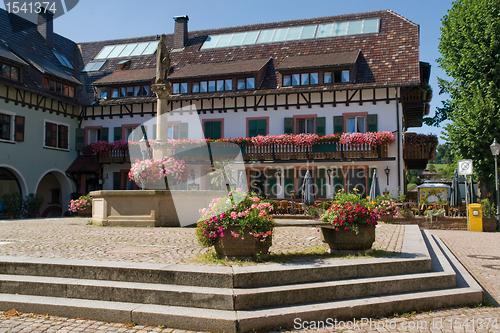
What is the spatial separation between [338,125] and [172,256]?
1849cm

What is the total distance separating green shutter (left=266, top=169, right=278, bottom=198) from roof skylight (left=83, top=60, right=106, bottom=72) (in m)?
14.6

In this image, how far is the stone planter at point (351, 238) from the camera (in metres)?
7.14

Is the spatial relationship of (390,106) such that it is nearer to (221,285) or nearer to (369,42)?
(369,42)

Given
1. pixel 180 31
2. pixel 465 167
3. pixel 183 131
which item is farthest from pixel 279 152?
pixel 180 31

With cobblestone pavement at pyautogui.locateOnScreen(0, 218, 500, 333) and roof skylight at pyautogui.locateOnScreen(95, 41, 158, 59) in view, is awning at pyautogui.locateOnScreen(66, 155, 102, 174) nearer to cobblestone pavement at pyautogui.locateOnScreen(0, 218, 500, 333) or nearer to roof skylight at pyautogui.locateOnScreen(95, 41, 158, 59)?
roof skylight at pyautogui.locateOnScreen(95, 41, 158, 59)

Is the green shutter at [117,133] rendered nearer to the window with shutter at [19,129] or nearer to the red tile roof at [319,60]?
the window with shutter at [19,129]

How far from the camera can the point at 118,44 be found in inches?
1320

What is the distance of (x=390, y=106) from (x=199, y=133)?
1081cm

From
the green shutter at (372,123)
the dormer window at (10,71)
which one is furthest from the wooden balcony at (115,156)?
the green shutter at (372,123)

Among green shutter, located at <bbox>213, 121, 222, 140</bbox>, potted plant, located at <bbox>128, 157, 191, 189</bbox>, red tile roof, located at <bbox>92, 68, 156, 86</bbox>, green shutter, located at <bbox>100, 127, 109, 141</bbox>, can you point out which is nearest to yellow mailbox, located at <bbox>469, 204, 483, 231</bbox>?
potted plant, located at <bbox>128, 157, 191, 189</bbox>

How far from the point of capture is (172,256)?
7199 mm

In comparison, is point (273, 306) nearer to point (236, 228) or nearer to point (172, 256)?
point (236, 228)

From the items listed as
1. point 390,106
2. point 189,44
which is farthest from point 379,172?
point 189,44

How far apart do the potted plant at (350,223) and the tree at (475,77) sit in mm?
17004
